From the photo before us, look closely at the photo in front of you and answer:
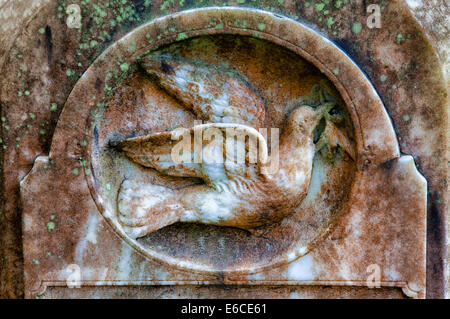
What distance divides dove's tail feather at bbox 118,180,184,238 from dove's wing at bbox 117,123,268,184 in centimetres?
11

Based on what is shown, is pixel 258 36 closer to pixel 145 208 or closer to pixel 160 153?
pixel 160 153

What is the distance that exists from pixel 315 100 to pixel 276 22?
427 mm

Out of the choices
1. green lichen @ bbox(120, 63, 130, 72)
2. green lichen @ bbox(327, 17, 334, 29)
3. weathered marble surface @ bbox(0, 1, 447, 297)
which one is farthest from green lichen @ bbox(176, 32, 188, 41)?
green lichen @ bbox(327, 17, 334, 29)

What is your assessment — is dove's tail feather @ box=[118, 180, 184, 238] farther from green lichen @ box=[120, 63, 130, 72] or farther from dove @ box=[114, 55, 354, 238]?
green lichen @ box=[120, 63, 130, 72]

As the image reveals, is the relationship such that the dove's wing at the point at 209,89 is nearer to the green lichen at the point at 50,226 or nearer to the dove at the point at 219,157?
the dove at the point at 219,157

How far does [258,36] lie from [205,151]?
0.57 metres

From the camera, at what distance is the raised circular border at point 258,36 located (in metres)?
1.89

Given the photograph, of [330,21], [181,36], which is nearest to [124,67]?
[181,36]

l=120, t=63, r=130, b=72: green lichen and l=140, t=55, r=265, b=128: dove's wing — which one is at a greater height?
l=120, t=63, r=130, b=72: green lichen

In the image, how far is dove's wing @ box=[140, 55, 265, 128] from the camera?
6.54 ft

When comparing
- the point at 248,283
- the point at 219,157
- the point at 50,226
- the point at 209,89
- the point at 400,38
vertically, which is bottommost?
the point at 248,283

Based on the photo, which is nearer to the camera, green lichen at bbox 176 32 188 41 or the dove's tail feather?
green lichen at bbox 176 32 188 41

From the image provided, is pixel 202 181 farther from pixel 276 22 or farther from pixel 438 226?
pixel 438 226

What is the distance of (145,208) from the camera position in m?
2.04
